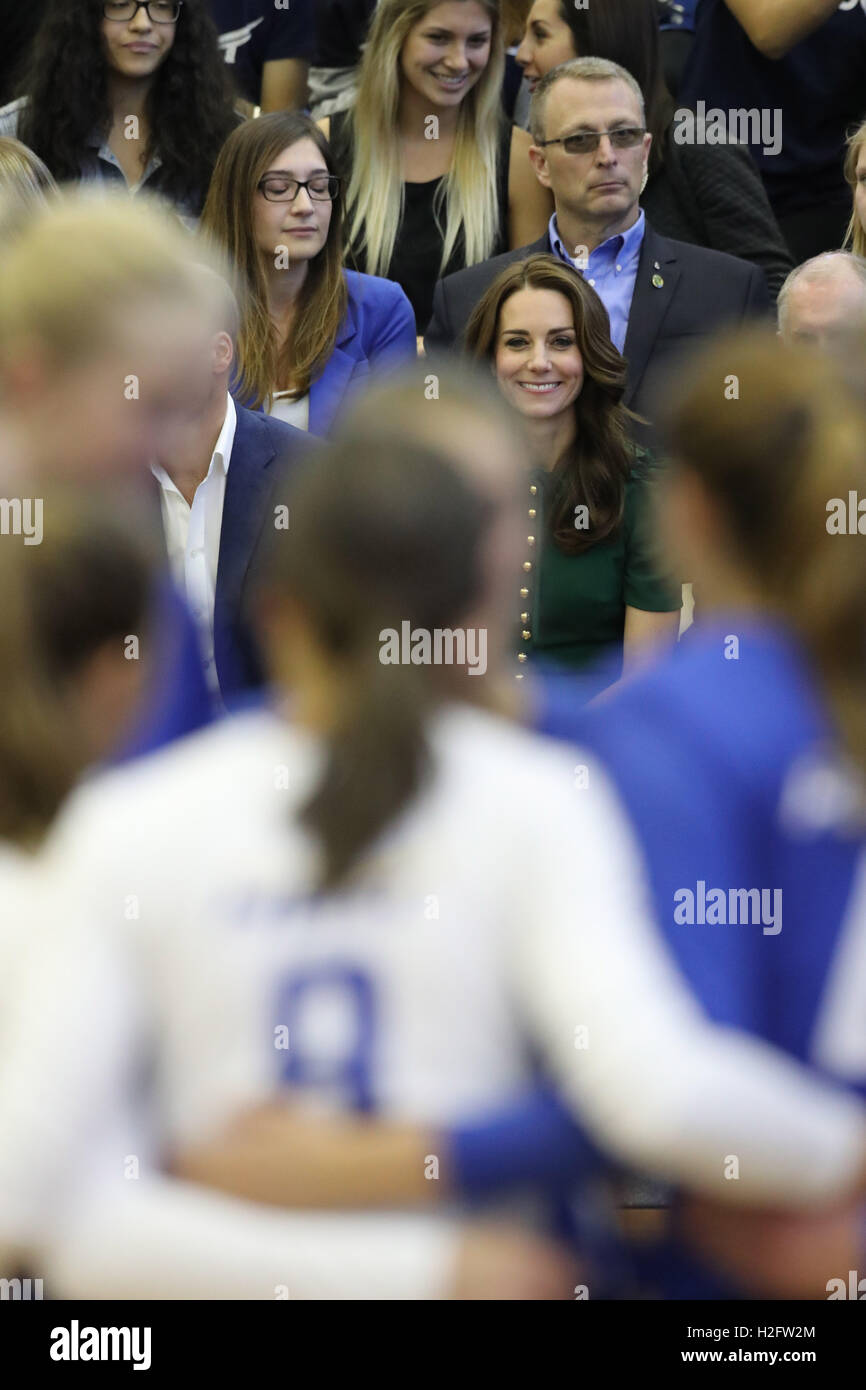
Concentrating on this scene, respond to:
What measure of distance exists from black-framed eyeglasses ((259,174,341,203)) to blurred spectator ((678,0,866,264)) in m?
1.30

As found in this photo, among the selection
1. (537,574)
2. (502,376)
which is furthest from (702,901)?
(502,376)

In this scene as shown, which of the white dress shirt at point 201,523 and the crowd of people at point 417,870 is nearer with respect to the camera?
the crowd of people at point 417,870

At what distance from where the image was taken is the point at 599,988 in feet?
4.44

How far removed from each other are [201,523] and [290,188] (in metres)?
1.54

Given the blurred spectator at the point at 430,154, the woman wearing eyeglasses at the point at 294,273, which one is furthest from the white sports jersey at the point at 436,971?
the blurred spectator at the point at 430,154

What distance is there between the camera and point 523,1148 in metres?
1.45

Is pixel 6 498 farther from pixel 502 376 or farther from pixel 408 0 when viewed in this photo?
pixel 408 0

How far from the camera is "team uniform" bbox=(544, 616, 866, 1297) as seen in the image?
1541mm

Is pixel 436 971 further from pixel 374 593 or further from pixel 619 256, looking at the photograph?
pixel 619 256

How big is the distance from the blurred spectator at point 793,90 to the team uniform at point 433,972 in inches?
148

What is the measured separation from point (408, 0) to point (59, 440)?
2.95 meters

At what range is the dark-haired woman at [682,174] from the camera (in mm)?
4586

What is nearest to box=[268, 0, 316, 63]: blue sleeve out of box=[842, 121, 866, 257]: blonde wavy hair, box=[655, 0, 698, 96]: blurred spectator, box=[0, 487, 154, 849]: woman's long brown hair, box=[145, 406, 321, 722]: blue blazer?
box=[655, 0, 698, 96]: blurred spectator
